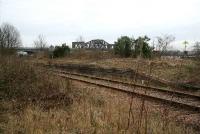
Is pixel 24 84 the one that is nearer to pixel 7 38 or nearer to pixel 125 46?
pixel 125 46

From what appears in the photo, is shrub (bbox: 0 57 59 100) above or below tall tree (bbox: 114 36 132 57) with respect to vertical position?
below

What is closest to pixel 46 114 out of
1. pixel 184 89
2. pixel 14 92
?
pixel 14 92

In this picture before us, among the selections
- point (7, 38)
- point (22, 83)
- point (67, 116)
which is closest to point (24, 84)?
point (22, 83)

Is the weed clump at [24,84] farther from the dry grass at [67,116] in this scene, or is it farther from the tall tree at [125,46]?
the tall tree at [125,46]

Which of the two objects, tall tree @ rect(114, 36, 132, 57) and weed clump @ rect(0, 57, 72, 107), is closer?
weed clump @ rect(0, 57, 72, 107)

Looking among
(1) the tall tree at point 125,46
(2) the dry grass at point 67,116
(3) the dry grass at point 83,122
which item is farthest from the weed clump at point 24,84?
(1) the tall tree at point 125,46

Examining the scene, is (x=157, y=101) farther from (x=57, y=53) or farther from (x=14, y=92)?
(x=57, y=53)

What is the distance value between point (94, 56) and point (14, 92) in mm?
40266

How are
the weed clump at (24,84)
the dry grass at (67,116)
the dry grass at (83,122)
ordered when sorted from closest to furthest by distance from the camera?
1. the dry grass at (83,122)
2. the dry grass at (67,116)
3. the weed clump at (24,84)

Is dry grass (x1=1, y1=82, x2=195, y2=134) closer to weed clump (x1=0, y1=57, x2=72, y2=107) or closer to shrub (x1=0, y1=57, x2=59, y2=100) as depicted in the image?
weed clump (x1=0, y1=57, x2=72, y2=107)

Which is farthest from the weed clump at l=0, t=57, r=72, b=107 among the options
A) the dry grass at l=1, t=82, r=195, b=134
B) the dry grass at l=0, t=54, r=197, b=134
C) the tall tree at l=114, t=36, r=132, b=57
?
the tall tree at l=114, t=36, r=132, b=57

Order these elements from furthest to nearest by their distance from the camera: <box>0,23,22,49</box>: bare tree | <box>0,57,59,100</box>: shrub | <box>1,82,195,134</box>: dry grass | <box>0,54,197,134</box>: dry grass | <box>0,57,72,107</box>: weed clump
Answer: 1. <box>0,23,22,49</box>: bare tree
2. <box>0,57,59,100</box>: shrub
3. <box>0,57,72,107</box>: weed clump
4. <box>0,54,197,134</box>: dry grass
5. <box>1,82,195,134</box>: dry grass

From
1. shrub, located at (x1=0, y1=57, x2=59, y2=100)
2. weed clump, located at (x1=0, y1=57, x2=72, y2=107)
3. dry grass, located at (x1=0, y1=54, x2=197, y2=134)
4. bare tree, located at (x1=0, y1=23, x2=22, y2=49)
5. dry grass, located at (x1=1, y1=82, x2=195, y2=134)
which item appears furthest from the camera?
bare tree, located at (x1=0, y1=23, x2=22, y2=49)

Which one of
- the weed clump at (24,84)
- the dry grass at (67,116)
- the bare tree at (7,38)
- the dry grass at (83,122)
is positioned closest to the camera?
the dry grass at (83,122)
